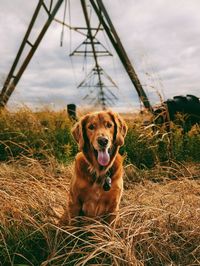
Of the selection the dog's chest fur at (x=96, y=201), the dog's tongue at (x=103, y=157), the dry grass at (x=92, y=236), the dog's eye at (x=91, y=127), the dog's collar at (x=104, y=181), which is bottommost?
the dry grass at (x=92, y=236)

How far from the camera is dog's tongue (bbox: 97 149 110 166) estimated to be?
372 centimetres

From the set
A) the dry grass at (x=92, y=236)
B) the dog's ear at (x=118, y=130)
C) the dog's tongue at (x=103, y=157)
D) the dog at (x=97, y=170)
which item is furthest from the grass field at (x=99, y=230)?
the dog's ear at (x=118, y=130)

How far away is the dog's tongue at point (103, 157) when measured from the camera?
3.72 meters

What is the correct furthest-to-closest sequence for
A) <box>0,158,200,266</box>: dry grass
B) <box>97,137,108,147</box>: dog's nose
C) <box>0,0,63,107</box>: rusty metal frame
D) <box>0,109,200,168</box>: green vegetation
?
<box>0,0,63,107</box>: rusty metal frame → <box>0,109,200,168</box>: green vegetation → <box>97,137,108,147</box>: dog's nose → <box>0,158,200,266</box>: dry grass

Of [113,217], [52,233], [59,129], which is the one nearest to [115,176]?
[113,217]

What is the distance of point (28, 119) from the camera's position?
8312 mm

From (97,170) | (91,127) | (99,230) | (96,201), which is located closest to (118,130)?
(91,127)

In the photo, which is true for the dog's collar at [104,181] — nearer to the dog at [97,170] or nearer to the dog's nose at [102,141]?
the dog at [97,170]

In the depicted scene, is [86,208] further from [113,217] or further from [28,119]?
[28,119]

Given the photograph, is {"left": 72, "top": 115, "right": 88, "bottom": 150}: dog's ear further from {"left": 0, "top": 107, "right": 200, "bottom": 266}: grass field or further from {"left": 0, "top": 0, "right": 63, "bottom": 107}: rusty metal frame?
{"left": 0, "top": 0, "right": 63, "bottom": 107}: rusty metal frame

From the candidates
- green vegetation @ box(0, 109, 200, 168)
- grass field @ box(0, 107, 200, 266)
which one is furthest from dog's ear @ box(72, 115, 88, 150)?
green vegetation @ box(0, 109, 200, 168)

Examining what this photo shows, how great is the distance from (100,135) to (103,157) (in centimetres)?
17

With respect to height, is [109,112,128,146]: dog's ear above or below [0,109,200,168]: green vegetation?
above

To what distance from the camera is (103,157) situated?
3.73 m
